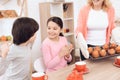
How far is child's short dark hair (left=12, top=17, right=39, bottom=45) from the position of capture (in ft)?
4.56

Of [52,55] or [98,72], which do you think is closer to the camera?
[98,72]

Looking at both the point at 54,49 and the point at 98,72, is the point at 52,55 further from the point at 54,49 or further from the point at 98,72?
the point at 98,72

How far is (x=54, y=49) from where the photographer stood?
1.95 m

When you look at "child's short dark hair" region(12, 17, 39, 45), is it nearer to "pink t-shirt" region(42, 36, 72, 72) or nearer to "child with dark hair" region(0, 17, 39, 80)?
"child with dark hair" region(0, 17, 39, 80)

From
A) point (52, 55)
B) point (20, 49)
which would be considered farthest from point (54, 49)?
point (20, 49)

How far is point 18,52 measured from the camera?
4.59 feet

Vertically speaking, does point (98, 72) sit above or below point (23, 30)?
below

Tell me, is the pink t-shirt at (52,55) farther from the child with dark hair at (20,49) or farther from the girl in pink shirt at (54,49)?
the child with dark hair at (20,49)

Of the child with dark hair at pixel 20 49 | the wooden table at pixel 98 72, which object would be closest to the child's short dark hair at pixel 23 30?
the child with dark hair at pixel 20 49

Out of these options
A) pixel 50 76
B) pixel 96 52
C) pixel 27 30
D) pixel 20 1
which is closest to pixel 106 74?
pixel 96 52

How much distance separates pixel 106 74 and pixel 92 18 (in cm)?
69

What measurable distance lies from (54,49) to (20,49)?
22.6 inches

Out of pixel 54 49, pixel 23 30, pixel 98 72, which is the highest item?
pixel 23 30

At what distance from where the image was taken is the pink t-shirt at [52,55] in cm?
181
